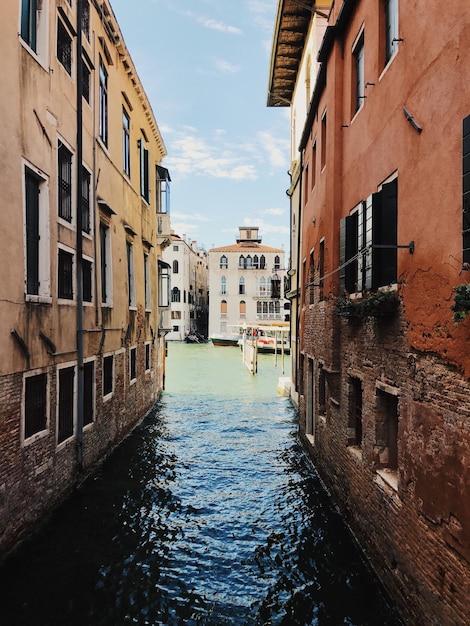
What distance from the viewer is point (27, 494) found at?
7.23m

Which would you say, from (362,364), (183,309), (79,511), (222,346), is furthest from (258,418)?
(183,309)

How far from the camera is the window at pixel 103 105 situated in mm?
11711

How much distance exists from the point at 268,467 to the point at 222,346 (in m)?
46.9

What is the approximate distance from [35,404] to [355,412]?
488 centimetres

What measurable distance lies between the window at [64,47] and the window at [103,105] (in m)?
2.12

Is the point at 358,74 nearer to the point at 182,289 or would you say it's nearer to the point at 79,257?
the point at 79,257

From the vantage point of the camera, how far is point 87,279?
1070 centimetres

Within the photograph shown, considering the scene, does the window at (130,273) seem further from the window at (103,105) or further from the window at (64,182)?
the window at (64,182)

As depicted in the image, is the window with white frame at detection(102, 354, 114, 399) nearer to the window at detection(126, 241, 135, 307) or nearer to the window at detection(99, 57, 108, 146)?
the window at detection(126, 241, 135, 307)

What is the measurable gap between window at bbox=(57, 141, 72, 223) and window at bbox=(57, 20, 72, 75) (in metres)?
1.52

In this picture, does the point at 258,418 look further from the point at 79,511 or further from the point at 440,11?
the point at 440,11

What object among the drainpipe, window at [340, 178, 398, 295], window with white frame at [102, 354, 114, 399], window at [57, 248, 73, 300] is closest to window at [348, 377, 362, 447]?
window at [340, 178, 398, 295]

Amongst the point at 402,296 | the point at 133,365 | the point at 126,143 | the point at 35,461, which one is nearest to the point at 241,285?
the point at 133,365

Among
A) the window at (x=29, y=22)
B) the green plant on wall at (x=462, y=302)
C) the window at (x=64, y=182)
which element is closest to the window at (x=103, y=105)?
the window at (x=64, y=182)
